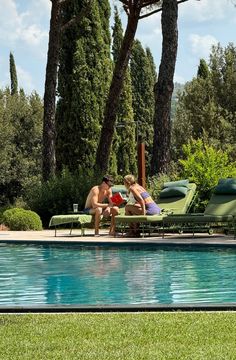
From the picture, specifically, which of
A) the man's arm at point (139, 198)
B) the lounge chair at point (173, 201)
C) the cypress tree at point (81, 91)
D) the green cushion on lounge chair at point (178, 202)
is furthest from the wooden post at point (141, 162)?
the cypress tree at point (81, 91)

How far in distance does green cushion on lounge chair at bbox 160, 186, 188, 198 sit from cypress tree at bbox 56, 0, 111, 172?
16388mm

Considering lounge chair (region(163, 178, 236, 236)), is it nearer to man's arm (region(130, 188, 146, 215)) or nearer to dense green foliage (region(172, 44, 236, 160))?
man's arm (region(130, 188, 146, 215))

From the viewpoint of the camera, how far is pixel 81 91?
1353 inches

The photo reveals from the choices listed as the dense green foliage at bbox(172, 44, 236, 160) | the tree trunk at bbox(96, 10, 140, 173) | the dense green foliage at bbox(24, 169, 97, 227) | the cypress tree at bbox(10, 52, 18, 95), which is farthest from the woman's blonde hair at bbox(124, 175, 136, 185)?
the cypress tree at bbox(10, 52, 18, 95)

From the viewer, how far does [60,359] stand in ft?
16.8

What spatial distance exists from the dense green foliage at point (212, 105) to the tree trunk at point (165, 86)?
17164 millimetres

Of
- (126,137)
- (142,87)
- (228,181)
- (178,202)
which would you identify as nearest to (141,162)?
(178,202)

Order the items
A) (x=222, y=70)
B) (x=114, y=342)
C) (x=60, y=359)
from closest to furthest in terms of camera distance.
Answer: (x=60, y=359)
(x=114, y=342)
(x=222, y=70)

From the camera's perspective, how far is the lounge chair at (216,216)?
15602mm

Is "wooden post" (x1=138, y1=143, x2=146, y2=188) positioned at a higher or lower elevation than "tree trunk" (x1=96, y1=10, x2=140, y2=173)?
lower

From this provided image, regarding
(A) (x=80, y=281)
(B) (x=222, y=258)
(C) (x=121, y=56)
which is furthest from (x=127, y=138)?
(A) (x=80, y=281)

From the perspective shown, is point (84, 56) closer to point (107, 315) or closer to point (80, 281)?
point (80, 281)

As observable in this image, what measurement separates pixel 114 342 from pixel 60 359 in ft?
1.82

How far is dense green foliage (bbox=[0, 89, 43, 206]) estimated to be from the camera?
40.9 meters
